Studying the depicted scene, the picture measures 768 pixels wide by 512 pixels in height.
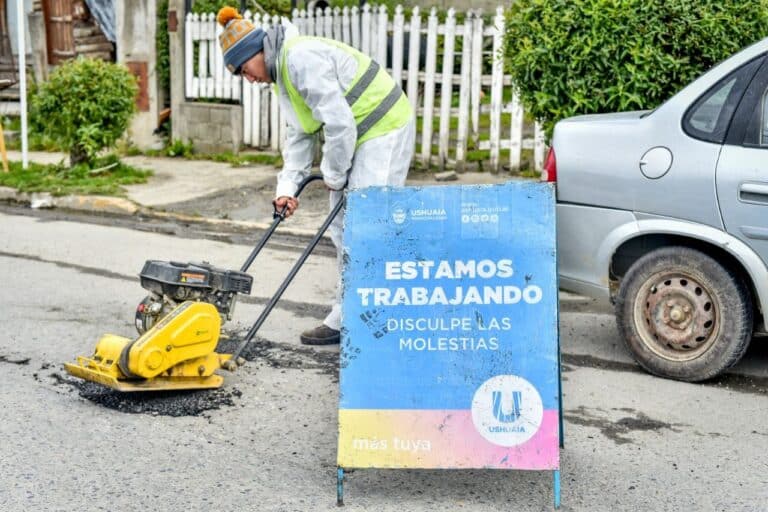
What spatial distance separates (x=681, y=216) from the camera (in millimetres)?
5570

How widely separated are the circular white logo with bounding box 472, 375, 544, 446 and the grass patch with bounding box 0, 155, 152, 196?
7.82 metres

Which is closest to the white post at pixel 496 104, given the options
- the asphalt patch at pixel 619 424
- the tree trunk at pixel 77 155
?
the tree trunk at pixel 77 155

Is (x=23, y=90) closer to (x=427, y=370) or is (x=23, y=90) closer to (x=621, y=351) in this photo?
(x=621, y=351)

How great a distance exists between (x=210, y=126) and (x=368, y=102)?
7.94m

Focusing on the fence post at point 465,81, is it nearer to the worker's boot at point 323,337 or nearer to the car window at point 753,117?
Answer: the worker's boot at point 323,337

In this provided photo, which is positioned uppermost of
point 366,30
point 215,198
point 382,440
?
point 366,30

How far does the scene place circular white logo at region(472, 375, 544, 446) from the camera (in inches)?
164

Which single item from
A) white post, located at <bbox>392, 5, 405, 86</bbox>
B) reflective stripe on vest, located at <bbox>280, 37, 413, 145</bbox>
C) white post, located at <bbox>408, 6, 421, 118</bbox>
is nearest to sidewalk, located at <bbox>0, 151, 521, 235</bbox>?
white post, located at <bbox>408, 6, 421, 118</bbox>

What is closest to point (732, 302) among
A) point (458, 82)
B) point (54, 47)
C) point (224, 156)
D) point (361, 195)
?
point (361, 195)

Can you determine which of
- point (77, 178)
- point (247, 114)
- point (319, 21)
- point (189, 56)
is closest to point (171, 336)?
point (77, 178)

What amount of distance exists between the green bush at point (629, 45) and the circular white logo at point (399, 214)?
148 inches

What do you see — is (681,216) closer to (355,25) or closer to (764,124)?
(764,124)

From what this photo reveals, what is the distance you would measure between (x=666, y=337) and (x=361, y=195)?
7.24 ft

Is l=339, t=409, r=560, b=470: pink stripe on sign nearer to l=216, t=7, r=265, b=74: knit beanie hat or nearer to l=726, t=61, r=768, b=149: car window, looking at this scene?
l=726, t=61, r=768, b=149: car window
